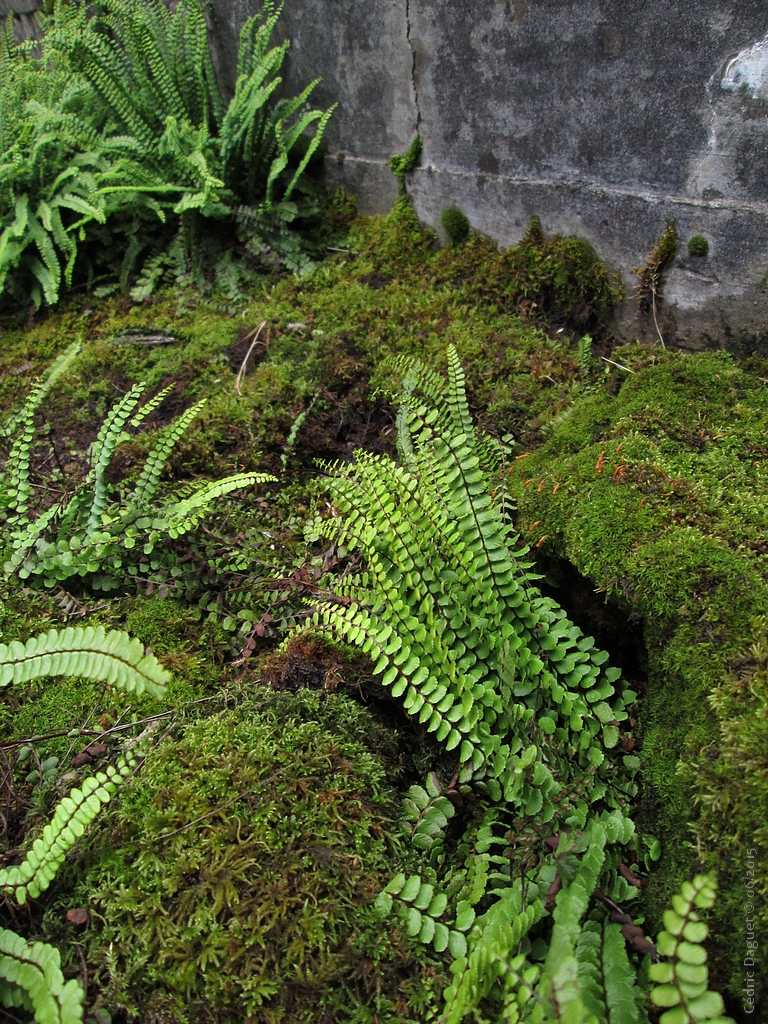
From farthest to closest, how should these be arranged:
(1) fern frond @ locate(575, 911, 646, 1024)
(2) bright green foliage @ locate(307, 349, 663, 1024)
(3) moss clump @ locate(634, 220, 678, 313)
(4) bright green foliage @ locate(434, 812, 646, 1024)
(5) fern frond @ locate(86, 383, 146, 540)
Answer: (3) moss clump @ locate(634, 220, 678, 313) → (5) fern frond @ locate(86, 383, 146, 540) → (2) bright green foliage @ locate(307, 349, 663, 1024) → (1) fern frond @ locate(575, 911, 646, 1024) → (4) bright green foliage @ locate(434, 812, 646, 1024)

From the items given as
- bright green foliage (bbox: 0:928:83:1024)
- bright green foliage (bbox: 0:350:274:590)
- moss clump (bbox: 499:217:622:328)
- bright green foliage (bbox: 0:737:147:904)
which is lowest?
bright green foliage (bbox: 0:928:83:1024)

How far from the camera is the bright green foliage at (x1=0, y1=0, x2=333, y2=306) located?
173 inches

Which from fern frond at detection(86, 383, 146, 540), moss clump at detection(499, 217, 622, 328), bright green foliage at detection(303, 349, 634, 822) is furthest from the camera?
moss clump at detection(499, 217, 622, 328)

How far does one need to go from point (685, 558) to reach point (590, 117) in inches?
95.8

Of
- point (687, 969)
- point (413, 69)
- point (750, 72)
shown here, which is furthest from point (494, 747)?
point (413, 69)

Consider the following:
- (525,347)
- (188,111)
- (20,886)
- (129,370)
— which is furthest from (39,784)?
(188,111)

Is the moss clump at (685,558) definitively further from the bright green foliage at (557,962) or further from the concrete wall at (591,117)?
the concrete wall at (591,117)

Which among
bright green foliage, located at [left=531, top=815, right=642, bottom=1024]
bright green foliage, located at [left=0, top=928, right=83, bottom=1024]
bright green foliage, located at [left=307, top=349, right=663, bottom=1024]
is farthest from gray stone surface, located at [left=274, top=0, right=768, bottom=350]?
bright green foliage, located at [left=0, top=928, right=83, bottom=1024]

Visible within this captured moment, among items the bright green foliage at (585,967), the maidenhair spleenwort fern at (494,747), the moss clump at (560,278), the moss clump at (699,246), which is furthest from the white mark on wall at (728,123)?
the bright green foliage at (585,967)

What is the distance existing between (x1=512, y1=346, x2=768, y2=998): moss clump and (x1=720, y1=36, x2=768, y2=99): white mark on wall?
3.57ft

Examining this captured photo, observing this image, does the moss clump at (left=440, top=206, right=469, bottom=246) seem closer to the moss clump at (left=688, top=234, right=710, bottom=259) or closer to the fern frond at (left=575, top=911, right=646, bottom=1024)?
the moss clump at (left=688, top=234, right=710, bottom=259)

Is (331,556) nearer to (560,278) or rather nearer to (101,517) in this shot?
(101,517)

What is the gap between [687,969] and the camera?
1.24 metres

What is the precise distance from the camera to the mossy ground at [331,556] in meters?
1.72
